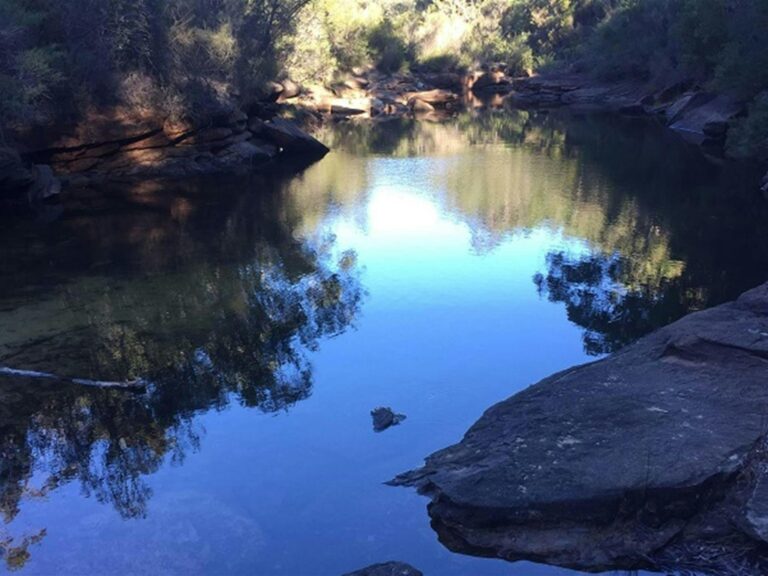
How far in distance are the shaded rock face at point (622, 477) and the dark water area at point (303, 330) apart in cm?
30

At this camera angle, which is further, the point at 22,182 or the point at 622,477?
the point at 22,182

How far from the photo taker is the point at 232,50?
→ 28578mm

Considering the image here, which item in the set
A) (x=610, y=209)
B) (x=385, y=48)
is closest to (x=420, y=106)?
(x=385, y=48)

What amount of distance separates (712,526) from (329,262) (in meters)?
10.2

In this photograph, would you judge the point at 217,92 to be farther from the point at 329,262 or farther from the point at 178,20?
the point at 329,262

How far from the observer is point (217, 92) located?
2709 centimetres

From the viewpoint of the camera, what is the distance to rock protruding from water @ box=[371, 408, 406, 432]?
27.5ft

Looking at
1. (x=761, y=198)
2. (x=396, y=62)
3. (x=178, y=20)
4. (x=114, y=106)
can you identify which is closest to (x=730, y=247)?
(x=761, y=198)

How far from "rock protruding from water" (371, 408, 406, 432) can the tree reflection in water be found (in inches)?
46.6

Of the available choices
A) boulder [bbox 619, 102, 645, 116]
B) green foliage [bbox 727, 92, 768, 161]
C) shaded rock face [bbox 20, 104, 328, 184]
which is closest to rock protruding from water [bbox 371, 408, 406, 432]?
shaded rock face [bbox 20, 104, 328, 184]

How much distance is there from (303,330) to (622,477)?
6.23 metres

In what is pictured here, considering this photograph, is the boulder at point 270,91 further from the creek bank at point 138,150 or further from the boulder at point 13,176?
the boulder at point 13,176

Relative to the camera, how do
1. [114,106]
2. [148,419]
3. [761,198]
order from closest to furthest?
[148,419] < [761,198] < [114,106]

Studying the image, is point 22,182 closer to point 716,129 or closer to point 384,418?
point 384,418
